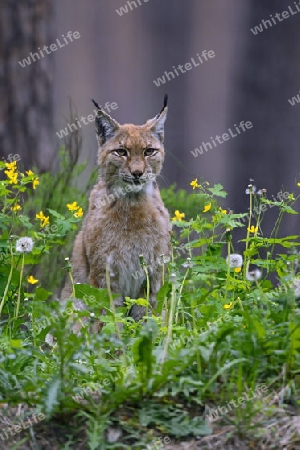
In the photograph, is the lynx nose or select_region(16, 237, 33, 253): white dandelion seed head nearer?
select_region(16, 237, 33, 253): white dandelion seed head

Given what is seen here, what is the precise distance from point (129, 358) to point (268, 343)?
744 millimetres

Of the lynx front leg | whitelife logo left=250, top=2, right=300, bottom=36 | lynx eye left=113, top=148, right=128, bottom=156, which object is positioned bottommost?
the lynx front leg

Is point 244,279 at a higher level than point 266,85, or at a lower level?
lower

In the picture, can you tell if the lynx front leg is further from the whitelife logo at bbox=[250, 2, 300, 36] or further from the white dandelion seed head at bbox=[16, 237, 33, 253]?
the whitelife logo at bbox=[250, 2, 300, 36]

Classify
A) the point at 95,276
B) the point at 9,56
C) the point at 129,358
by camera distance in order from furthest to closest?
1. the point at 9,56
2. the point at 95,276
3. the point at 129,358

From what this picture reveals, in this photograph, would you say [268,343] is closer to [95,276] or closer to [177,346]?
[177,346]

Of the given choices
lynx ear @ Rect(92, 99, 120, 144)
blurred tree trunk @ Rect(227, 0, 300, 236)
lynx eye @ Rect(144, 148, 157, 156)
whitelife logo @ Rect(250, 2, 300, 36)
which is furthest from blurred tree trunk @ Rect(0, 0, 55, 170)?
whitelife logo @ Rect(250, 2, 300, 36)

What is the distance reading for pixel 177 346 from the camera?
3.97 m

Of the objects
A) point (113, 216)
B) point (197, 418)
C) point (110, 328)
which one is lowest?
point (197, 418)

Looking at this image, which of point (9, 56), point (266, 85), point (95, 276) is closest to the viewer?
point (95, 276)

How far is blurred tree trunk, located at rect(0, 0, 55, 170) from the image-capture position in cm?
806

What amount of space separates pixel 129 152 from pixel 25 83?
233cm

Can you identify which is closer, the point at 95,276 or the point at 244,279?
the point at 244,279

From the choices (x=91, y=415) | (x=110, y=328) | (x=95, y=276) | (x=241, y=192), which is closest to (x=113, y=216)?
(x=95, y=276)
